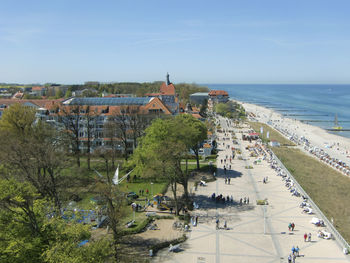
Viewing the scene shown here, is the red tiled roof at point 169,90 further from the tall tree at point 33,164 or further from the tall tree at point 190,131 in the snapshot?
the tall tree at point 33,164

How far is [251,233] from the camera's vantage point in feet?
84.8

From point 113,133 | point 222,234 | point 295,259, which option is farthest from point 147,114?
point 295,259

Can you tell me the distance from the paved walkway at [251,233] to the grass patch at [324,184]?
10.3 ft

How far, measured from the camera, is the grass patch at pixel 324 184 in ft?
103

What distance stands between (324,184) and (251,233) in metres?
22.4

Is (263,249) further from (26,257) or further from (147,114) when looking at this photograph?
(147,114)

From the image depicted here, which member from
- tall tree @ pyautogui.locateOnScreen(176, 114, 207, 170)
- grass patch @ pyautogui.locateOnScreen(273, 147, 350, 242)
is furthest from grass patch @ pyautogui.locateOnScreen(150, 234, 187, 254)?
tall tree @ pyautogui.locateOnScreen(176, 114, 207, 170)

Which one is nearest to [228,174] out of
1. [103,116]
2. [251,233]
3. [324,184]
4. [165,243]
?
[324,184]

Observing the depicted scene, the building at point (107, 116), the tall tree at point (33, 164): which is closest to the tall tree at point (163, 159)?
the tall tree at point (33, 164)

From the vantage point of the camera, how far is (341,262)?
21.5 m

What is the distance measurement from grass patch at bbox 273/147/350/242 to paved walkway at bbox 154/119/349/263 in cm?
313

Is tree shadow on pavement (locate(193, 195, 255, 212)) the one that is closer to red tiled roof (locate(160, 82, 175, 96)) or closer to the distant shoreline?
the distant shoreline

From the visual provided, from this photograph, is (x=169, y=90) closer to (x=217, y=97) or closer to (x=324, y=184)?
(x=324, y=184)

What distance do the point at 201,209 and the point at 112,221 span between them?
42.7 ft
